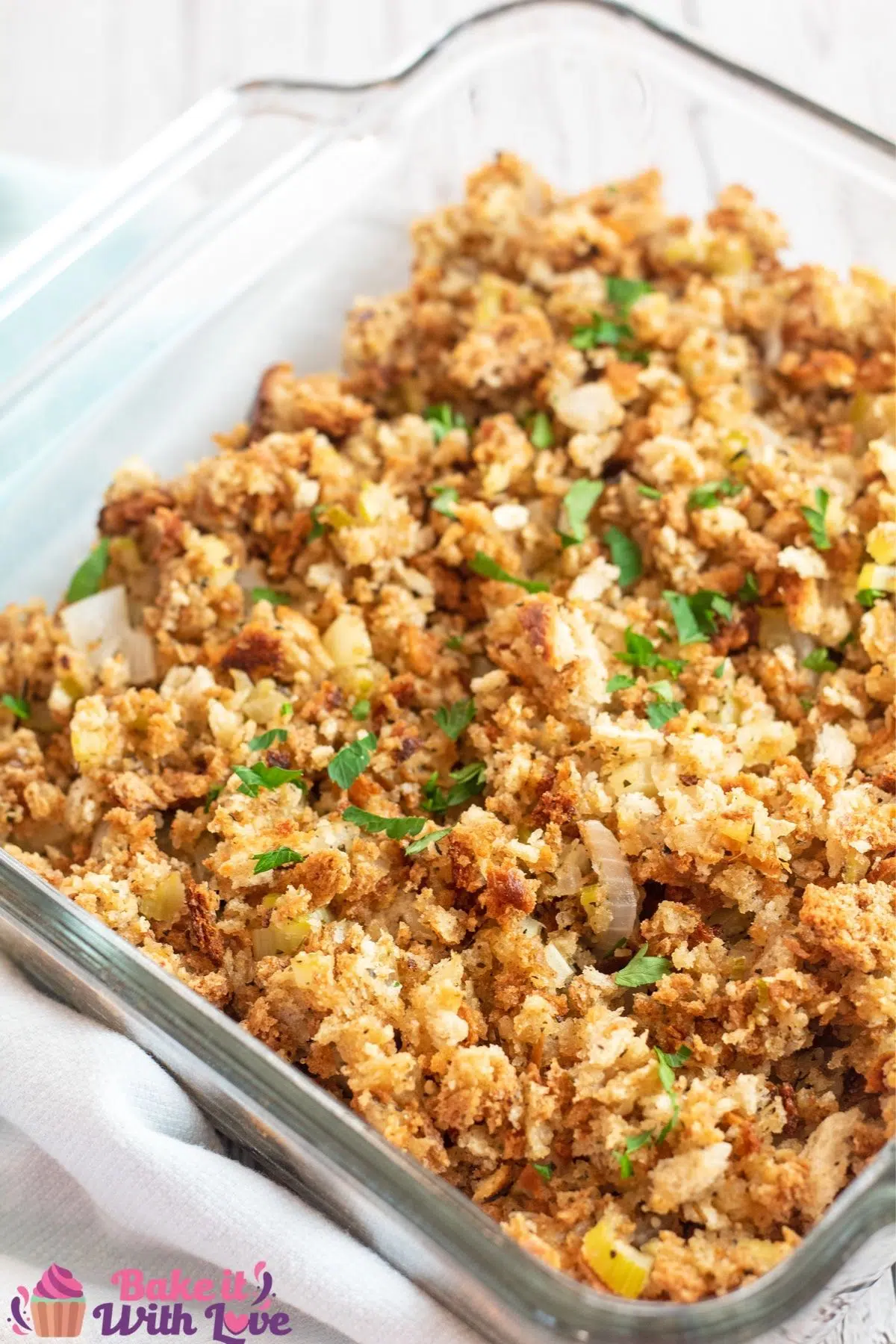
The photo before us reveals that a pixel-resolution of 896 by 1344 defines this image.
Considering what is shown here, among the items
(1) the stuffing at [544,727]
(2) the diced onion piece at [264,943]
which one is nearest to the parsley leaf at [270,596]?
(1) the stuffing at [544,727]

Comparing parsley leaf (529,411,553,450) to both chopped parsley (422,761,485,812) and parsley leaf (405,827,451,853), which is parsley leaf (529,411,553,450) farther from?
parsley leaf (405,827,451,853)

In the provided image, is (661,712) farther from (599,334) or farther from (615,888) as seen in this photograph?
(599,334)

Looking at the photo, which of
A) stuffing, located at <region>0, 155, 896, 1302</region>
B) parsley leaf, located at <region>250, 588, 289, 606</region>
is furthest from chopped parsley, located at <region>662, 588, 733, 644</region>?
parsley leaf, located at <region>250, 588, 289, 606</region>

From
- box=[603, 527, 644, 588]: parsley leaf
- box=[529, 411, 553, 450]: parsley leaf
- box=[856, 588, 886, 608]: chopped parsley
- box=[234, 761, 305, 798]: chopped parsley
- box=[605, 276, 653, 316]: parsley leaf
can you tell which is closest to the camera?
box=[234, 761, 305, 798]: chopped parsley

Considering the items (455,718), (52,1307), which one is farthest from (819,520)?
(52,1307)

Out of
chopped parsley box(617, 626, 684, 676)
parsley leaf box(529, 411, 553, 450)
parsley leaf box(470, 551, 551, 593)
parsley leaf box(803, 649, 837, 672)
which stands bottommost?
parsley leaf box(803, 649, 837, 672)

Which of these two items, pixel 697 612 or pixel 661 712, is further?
pixel 697 612
